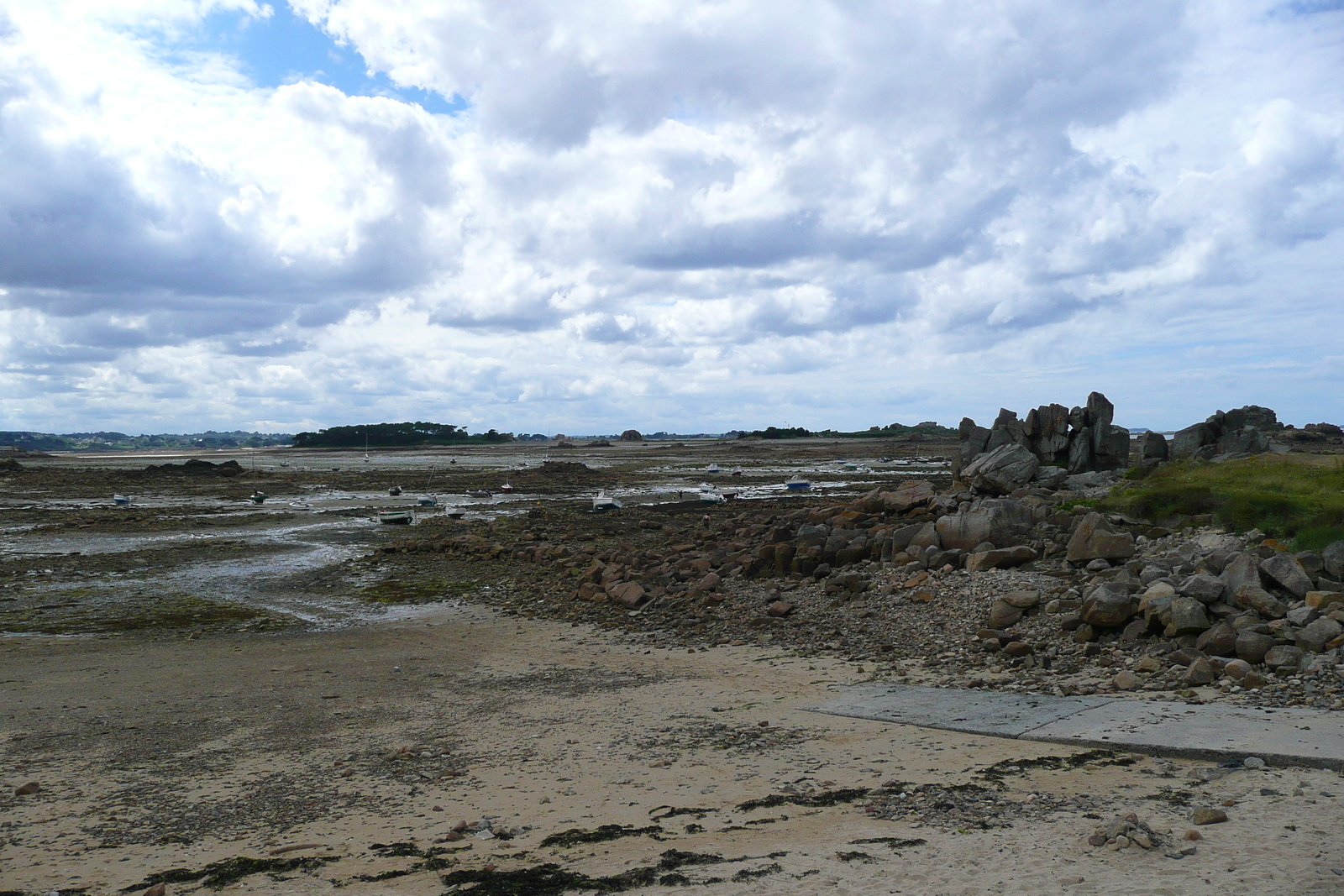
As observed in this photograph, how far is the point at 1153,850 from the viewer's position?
5020 mm

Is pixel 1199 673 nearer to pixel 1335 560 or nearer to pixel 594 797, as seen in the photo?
pixel 1335 560

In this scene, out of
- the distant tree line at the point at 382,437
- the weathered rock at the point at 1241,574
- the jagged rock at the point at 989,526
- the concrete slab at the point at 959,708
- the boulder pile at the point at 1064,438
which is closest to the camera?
the concrete slab at the point at 959,708

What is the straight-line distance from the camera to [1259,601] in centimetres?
966

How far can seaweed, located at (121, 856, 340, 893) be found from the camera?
18.1ft

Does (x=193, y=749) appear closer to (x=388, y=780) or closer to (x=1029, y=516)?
(x=388, y=780)

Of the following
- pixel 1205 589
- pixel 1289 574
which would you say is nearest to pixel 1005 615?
pixel 1205 589

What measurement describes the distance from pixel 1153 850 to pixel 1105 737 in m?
2.18

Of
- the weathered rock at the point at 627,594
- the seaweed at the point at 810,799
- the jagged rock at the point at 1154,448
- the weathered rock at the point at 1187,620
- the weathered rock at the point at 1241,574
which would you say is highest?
the jagged rock at the point at 1154,448

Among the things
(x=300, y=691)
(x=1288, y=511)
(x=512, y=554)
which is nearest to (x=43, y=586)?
(x=512, y=554)

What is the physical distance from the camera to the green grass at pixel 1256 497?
13.0m

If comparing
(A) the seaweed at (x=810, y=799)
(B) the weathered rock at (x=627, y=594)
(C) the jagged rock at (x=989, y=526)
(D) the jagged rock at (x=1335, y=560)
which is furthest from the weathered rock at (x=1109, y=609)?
(B) the weathered rock at (x=627, y=594)

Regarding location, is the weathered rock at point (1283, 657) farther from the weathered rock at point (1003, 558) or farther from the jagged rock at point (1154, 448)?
the jagged rock at point (1154, 448)

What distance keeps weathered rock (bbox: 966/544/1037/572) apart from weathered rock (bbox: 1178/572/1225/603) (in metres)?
3.65

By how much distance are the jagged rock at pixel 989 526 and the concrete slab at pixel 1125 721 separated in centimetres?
617
